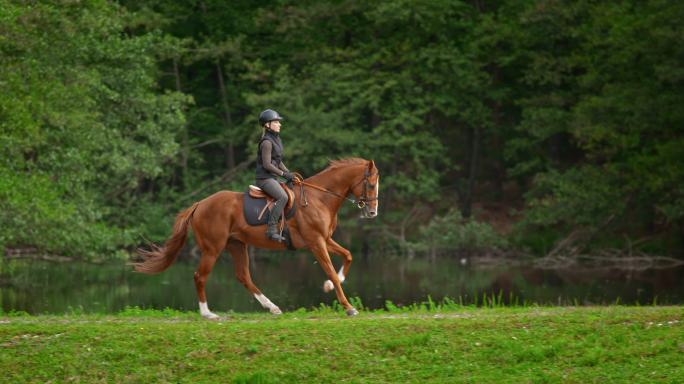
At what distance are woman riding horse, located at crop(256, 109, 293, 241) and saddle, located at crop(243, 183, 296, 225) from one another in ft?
0.40

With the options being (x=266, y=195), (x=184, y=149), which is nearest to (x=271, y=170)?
(x=266, y=195)

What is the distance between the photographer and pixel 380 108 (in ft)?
158

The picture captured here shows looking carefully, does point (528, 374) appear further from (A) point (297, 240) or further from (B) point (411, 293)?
(B) point (411, 293)

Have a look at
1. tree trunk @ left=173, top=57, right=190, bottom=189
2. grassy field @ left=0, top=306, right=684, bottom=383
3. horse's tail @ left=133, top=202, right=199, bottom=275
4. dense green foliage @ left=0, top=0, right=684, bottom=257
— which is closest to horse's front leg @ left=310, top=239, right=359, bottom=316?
grassy field @ left=0, top=306, right=684, bottom=383

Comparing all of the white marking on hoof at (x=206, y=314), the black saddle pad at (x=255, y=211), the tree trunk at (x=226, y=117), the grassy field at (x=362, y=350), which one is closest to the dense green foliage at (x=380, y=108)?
the tree trunk at (x=226, y=117)

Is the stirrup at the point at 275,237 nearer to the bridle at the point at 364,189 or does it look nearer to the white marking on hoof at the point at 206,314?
the bridle at the point at 364,189

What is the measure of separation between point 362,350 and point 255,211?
14.6 ft

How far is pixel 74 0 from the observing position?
34.6 meters

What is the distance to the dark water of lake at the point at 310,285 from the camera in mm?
28625

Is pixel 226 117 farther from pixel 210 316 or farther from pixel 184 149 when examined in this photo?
pixel 210 316

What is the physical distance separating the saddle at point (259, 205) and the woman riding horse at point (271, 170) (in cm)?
12

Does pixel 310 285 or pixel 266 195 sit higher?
pixel 266 195

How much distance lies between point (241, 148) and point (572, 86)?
→ 1684 centimetres

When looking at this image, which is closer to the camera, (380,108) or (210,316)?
(210,316)
